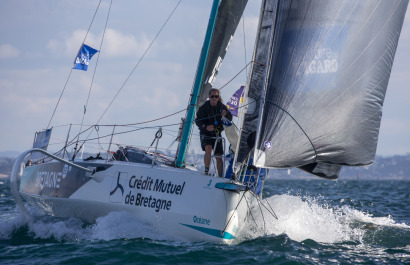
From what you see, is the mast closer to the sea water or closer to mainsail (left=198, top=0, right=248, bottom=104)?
mainsail (left=198, top=0, right=248, bottom=104)

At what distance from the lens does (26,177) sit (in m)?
12.5

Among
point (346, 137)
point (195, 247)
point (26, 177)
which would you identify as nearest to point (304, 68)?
point (346, 137)

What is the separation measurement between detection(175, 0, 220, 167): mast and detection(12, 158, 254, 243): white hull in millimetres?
730

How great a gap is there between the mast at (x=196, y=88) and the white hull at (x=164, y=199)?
73cm

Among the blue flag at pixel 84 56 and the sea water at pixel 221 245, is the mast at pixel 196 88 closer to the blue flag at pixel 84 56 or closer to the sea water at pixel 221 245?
the sea water at pixel 221 245

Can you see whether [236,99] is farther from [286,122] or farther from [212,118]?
[286,122]

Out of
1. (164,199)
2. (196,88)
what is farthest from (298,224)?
A: (196,88)

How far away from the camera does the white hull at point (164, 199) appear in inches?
303

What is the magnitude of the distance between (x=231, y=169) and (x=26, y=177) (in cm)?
611

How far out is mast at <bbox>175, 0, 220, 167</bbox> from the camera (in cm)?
925

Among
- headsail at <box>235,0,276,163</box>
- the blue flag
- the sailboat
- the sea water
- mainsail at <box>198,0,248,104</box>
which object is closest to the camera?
the sea water

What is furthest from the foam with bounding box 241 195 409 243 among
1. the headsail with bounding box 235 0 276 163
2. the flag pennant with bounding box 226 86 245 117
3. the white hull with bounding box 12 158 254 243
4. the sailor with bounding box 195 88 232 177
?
the flag pennant with bounding box 226 86 245 117

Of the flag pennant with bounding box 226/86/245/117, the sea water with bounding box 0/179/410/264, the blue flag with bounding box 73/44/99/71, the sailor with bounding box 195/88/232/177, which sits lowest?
the sea water with bounding box 0/179/410/264

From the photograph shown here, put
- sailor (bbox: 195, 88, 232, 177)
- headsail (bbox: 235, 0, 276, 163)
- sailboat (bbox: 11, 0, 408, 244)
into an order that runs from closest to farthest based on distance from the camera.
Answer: sailboat (bbox: 11, 0, 408, 244) < headsail (bbox: 235, 0, 276, 163) < sailor (bbox: 195, 88, 232, 177)
